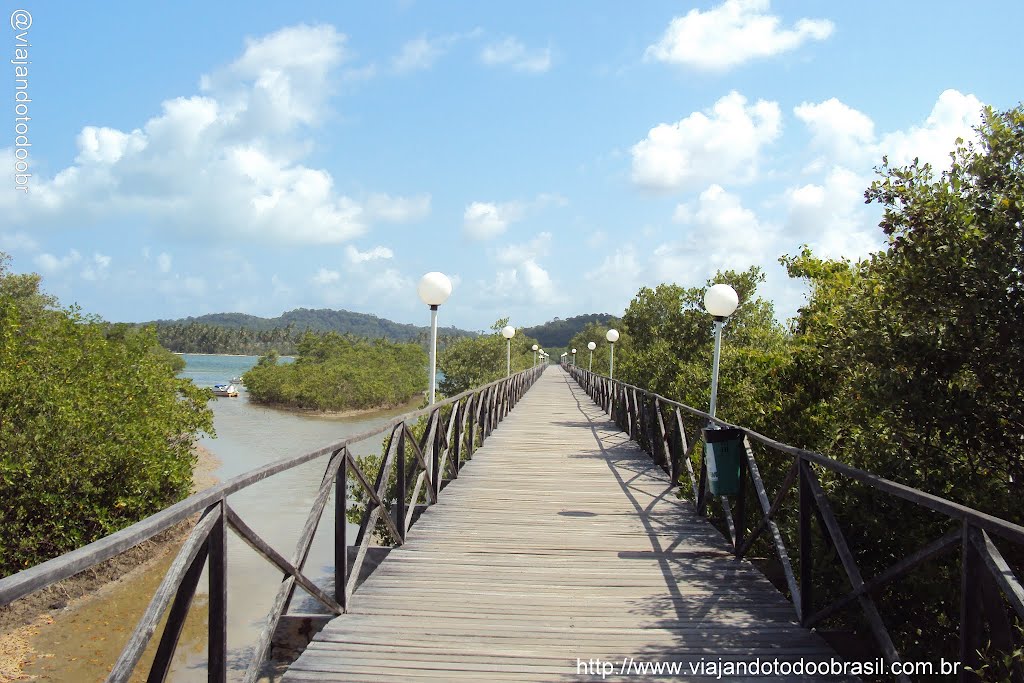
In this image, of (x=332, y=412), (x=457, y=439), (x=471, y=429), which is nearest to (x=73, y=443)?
(x=471, y=429)

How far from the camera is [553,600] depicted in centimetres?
360

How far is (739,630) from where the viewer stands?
323cm

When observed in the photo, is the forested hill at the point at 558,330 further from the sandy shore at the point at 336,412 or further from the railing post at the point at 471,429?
the railing post at the point at 471,429

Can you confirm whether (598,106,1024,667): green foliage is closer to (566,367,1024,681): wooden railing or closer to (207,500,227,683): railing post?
(566,367,1024,681): wooden railing

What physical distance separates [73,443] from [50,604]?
2373mm

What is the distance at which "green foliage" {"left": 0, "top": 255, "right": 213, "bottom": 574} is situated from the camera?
30.8ft

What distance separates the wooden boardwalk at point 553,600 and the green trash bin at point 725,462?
41 cm

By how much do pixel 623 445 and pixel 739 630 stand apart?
6564 millimetres

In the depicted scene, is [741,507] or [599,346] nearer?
[741,507]

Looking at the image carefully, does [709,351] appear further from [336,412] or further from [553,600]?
[336,412]

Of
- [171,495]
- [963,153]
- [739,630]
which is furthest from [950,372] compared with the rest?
[171,495]

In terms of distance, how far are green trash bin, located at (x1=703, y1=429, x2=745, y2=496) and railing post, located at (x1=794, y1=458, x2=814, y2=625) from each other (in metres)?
→ 1.19
